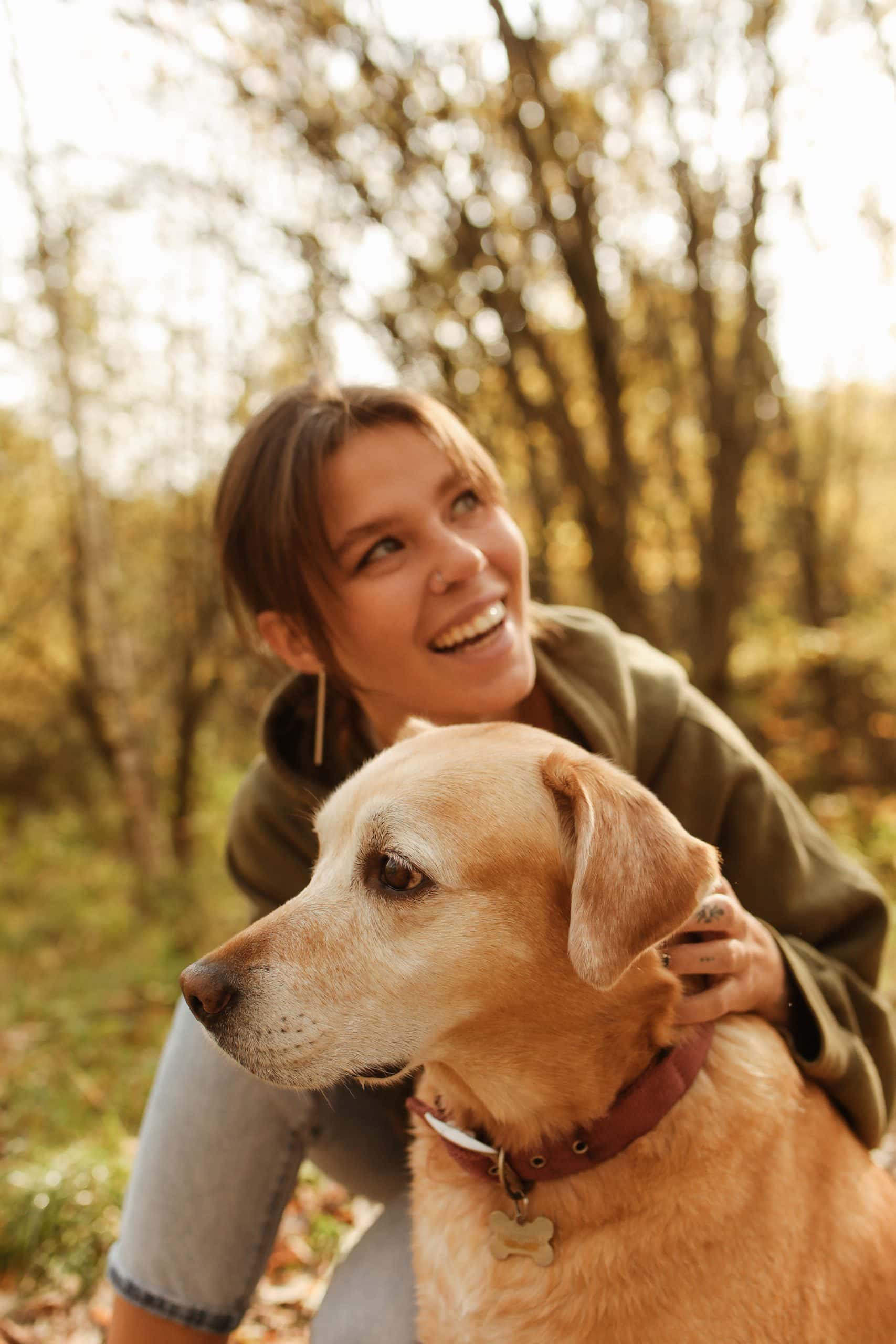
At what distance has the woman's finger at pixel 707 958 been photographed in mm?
1811

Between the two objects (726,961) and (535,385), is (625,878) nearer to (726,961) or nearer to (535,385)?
(726,961)

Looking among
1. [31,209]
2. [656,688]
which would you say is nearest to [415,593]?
[656,688]

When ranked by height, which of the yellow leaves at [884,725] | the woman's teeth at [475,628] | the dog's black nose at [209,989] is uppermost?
the woman's teeth at [475,628]

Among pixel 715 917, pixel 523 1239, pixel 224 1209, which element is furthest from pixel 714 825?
pixel 224 1209

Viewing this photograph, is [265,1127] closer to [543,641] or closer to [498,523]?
[543,641]

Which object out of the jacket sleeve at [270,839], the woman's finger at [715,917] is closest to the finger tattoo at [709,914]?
the woman's finger at [715,917]

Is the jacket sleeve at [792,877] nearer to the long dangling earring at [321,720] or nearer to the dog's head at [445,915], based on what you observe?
the dog's head at [445,915]

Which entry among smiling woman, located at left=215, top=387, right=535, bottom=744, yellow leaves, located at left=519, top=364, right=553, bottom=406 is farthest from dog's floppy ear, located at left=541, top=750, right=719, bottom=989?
yellow leaves, located at left=519, top=364, right=553, bottom=406

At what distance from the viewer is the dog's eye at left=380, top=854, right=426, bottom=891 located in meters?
1.70

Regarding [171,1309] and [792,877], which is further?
[792,877]

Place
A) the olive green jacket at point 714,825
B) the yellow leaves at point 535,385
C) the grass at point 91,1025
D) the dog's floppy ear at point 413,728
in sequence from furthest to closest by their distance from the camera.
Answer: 1. the yellow leaves at point 535,385
2. the grass at point 91,1025
3. the dog's floppy ear at point 413,728
4. the olive green jacket at point 714,825

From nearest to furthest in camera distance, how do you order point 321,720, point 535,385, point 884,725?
point 321,720, point 535,385, point 884,725

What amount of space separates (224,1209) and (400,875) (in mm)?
1129

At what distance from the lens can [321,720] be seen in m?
2.53
